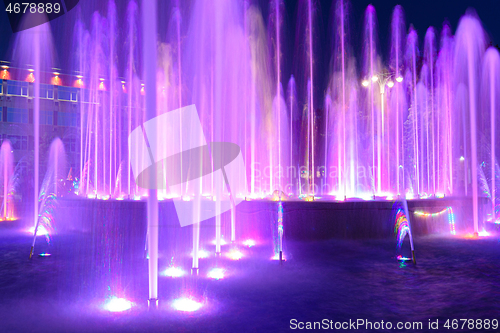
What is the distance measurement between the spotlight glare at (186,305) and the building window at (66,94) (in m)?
49.8

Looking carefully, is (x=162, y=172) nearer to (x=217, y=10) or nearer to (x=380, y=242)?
(x=217, y=10)

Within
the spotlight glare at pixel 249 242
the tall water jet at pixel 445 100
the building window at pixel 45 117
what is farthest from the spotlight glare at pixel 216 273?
the building window at pixel 45 117

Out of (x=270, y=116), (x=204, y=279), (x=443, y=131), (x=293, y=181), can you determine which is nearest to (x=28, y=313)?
(x=204, y=279)

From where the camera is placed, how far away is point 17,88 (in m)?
46.1

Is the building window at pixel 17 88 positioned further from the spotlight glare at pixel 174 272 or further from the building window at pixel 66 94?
the spotlight glare at pixel 174 272

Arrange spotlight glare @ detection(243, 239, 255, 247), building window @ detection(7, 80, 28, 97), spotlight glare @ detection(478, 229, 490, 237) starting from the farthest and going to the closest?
building window @ detection(7, 80, 28, 97), spotlight glare @ detection(478, 229, 490, 237), spotlight glare @ detection(243, 239, 255, 247)

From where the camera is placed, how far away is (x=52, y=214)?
13.3m

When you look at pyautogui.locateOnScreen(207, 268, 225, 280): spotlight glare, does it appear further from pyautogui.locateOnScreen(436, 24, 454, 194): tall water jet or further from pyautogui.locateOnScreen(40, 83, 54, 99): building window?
pyautogui.locateOnScreen(40, 83, 54, 99): building window

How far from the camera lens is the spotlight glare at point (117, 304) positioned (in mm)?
4953

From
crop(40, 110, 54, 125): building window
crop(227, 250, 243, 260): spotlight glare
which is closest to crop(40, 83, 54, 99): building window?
crop(40, 110, 54, 125): building window

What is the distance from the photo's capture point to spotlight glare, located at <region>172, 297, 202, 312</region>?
4957 mm

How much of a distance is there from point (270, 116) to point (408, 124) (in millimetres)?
14461

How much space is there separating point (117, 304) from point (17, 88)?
50072mm

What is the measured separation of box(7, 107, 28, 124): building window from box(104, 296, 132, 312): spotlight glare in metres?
48.3
